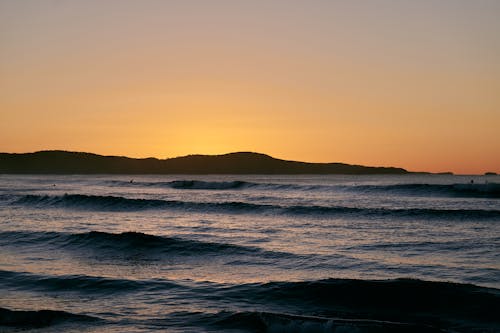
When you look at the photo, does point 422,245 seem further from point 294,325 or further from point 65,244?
point 65,244

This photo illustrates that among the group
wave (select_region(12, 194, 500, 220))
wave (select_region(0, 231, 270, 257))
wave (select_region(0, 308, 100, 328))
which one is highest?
wave (select_region(12, 194, 500, 220))

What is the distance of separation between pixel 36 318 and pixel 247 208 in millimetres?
27146

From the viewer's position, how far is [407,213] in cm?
2947

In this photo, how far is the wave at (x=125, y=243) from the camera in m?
17.1

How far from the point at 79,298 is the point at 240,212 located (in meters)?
23.3

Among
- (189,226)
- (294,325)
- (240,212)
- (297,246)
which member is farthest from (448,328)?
(240,212)

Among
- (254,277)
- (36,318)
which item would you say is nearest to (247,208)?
(254,277)

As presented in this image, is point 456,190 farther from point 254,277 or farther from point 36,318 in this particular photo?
point 36,318

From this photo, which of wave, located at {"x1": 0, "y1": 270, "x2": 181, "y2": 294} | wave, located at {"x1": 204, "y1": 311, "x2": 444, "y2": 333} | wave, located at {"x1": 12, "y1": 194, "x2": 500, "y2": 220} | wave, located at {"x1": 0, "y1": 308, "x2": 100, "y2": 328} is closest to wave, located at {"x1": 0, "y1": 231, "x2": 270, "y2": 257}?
wave, located at {"x1": 0, "y1": 270, "x2": 181, "y2": 294}

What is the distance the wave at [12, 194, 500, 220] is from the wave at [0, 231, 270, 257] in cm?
1393

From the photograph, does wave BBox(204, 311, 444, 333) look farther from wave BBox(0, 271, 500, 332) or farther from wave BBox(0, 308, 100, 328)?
wave BBox(0, 308, 100, 328)

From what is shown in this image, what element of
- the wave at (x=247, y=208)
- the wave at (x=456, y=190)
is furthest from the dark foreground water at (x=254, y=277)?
the wave at (x=456, y=190)

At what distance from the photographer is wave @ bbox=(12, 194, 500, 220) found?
94.5ft

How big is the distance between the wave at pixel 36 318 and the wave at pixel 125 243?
7538mm
